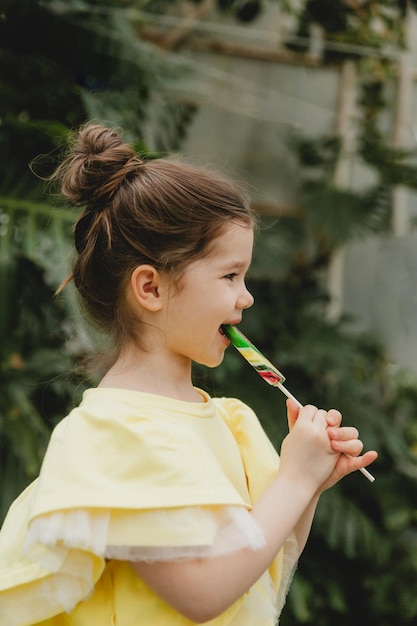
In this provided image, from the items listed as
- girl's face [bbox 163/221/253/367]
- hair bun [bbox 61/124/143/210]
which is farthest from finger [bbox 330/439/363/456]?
hair bun [bbox 61/124/143/210]

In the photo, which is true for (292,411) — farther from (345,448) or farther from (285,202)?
(285,202)

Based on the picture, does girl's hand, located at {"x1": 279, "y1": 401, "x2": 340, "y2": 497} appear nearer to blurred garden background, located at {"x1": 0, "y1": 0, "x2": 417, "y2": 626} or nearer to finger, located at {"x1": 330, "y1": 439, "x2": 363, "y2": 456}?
finger, located at {"x1": 330, "y1": 439, "x2": 363, "y2": 456}

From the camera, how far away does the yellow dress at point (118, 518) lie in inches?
39.9

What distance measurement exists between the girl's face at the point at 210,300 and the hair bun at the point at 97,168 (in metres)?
0.19

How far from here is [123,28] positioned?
3.12 metres

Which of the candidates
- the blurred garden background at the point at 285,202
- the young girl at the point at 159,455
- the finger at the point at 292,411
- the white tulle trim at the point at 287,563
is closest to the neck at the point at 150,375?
the young girl at the point at 159,455

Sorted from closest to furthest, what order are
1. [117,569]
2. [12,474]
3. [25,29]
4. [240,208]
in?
[117,569] → [240,208] → [12,474] → [25,29]

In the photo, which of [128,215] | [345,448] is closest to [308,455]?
[345,448]

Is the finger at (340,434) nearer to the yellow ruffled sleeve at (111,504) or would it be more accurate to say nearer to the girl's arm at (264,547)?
the girl's arm at (264,547)

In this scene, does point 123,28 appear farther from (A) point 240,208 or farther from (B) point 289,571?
(B) point 289,571

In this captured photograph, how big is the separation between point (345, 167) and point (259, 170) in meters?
0.41

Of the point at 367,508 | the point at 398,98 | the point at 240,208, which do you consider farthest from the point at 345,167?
the point at 240,208

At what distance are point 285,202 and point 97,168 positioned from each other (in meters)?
2.66

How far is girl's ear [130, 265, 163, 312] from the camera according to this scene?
1.20 metres
